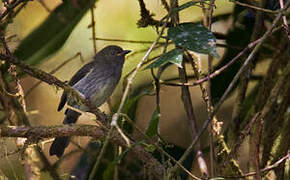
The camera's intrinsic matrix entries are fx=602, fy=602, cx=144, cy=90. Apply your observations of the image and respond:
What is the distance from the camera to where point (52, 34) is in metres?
3.96

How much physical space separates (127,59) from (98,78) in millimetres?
371

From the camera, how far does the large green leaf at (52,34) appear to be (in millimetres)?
3788

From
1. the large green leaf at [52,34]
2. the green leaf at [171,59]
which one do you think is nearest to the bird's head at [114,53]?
the large green leaf at [52,34]

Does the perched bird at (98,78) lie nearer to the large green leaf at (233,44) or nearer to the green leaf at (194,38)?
the large green leaf at (233,44)

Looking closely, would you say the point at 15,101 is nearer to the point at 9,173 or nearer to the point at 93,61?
the point at 9,173

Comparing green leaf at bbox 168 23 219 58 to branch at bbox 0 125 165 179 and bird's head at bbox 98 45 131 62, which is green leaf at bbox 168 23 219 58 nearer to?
branch at bbox 0 125 165 179

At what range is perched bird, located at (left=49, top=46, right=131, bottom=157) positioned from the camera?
443 cm

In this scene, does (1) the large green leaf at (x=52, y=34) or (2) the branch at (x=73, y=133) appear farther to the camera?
(1) the large green leaf at (x=52, y=34)

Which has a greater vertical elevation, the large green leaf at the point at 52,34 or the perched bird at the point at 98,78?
the large green leaf at the point at 52,34

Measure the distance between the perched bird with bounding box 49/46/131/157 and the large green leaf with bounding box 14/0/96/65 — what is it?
0.59 meters

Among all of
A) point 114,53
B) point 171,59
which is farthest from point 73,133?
point 114,53

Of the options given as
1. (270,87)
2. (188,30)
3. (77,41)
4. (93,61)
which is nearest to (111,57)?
(93,61)

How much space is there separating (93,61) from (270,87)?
1788mm

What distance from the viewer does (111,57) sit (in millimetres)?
4820
